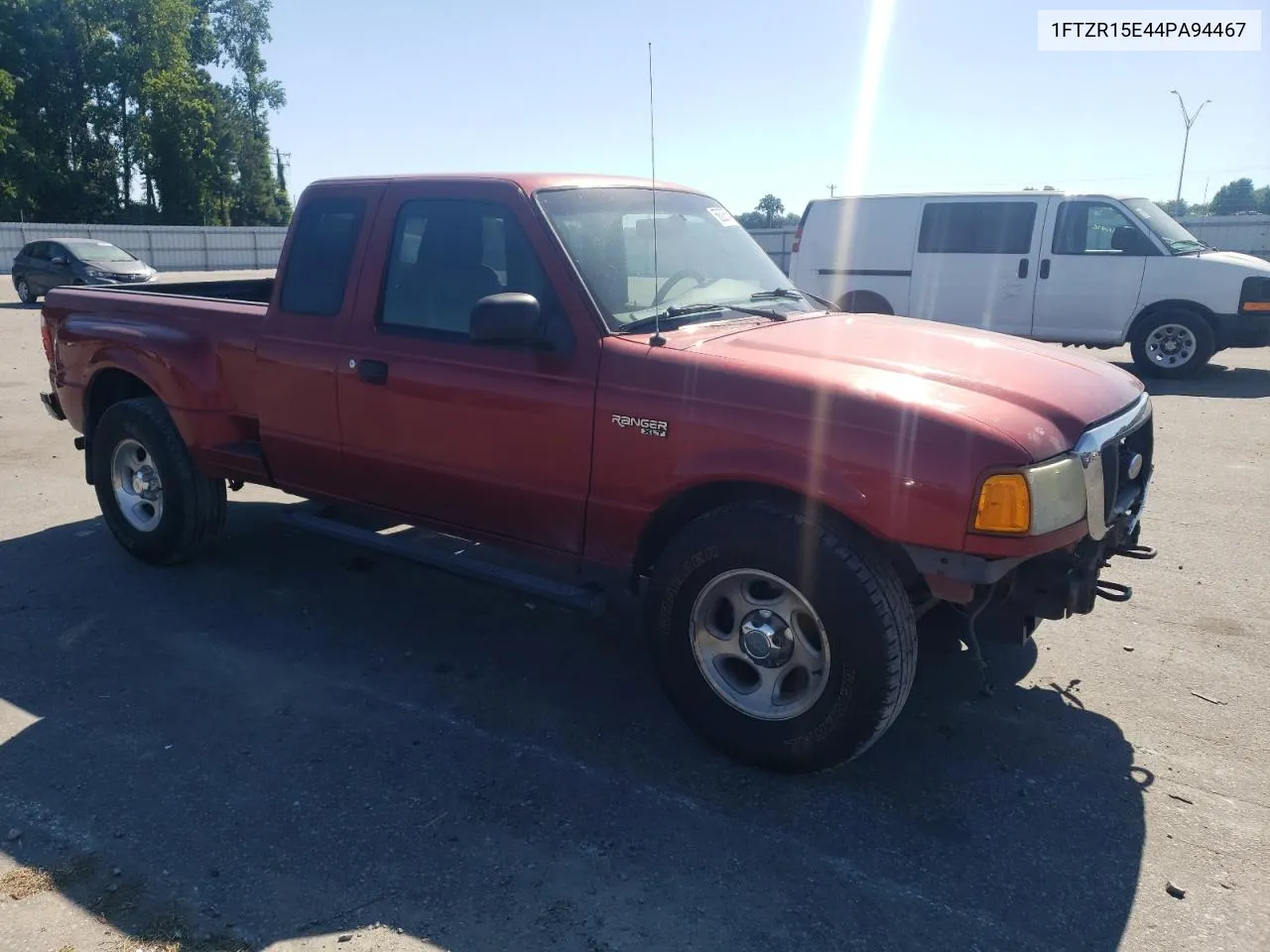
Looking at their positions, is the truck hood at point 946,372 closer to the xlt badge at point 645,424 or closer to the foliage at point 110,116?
the xlt badge at point 645,424

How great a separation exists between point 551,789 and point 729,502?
116 cm

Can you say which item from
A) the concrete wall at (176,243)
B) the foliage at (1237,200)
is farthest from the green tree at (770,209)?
the foliage at (1237,200)

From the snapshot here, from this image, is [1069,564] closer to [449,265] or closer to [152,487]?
[449,265]

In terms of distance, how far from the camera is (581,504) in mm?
3748

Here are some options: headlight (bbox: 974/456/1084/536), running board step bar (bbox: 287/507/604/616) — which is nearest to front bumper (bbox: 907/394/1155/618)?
headlight (bbox: 974/456/1084/536)

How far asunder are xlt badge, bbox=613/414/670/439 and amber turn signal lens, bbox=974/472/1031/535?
3.55 ft

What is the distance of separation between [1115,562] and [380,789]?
4153 millimetres

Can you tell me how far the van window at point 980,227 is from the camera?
12.4 metres

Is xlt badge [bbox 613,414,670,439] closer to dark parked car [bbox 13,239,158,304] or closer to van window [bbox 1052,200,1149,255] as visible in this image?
van window [bbox 1052,200,1149,255]

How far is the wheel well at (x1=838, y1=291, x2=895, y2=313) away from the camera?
1315cm

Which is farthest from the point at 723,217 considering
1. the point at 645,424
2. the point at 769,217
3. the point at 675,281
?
the point at 769,217

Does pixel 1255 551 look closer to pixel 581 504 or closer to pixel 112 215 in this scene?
pixel 581 504

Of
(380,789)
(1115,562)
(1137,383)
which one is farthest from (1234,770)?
(380,789)

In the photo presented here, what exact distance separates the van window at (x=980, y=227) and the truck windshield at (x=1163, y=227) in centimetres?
119
